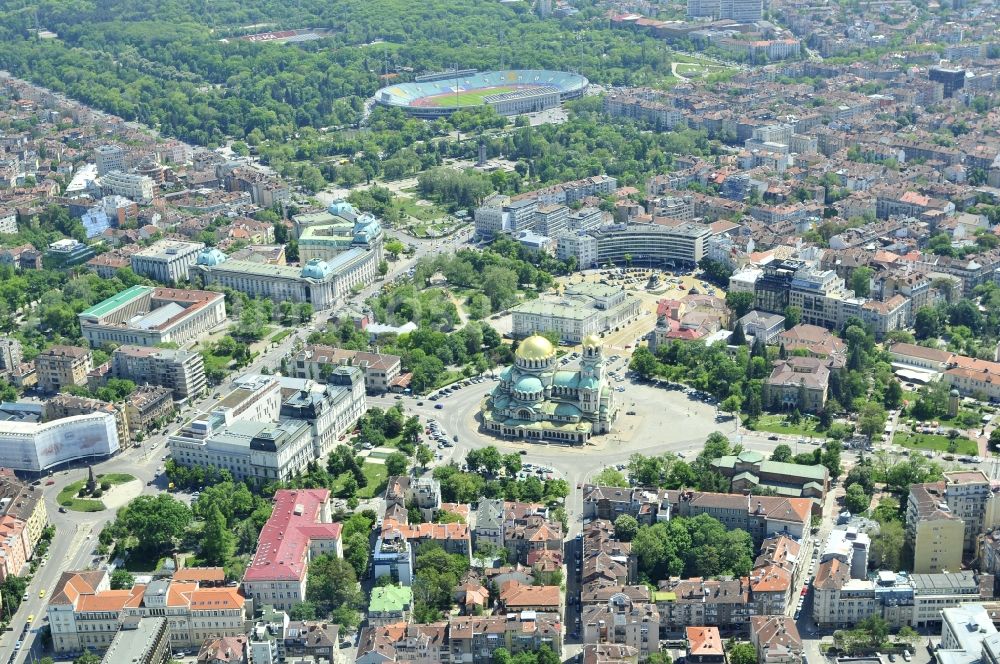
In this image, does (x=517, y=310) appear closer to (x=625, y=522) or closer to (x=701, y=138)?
(x=625, y=522)

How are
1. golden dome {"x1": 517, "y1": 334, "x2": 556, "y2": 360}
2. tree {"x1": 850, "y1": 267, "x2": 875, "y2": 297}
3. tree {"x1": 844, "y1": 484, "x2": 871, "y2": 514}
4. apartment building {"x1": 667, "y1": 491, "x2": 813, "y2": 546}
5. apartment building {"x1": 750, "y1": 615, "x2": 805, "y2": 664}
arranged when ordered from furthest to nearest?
tree {"x1": 850, "y1": 267, "x2": 875, "y2": 297} < golden dome {"x1": 517, "y1": 334, "x2": 556, "y2": 360} < tree {"x1": 844, "y1": 484, "x2": 871, "y2": 514} < apartment building {"x1": 667, "y1": 491, "x2": 813, "y2": 546} < apartment building {"x1": 750, "y1": 615, "x2": 805, "y2": 664}

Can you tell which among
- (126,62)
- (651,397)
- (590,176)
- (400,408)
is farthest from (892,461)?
(126,62)

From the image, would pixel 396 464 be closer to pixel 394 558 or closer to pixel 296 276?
pixel 394 558

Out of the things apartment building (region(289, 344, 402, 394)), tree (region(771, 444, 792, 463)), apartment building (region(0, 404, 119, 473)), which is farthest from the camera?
apartment building (region(289, 344, 402, 394))

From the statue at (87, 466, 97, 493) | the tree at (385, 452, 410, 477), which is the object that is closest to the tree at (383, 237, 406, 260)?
the tree at (385, 452, 410, 477)

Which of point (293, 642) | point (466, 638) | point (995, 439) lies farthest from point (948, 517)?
point (293, 642)

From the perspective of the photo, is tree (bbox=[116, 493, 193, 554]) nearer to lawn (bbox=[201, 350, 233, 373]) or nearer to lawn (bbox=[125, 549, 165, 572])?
lawn (bbox=[125, 549, 165, 572])

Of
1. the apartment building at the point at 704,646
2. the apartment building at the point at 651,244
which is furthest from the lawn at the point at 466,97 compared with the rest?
the apartment building at the point at 704,646

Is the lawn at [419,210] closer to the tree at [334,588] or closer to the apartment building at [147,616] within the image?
the tree at [334,588]
